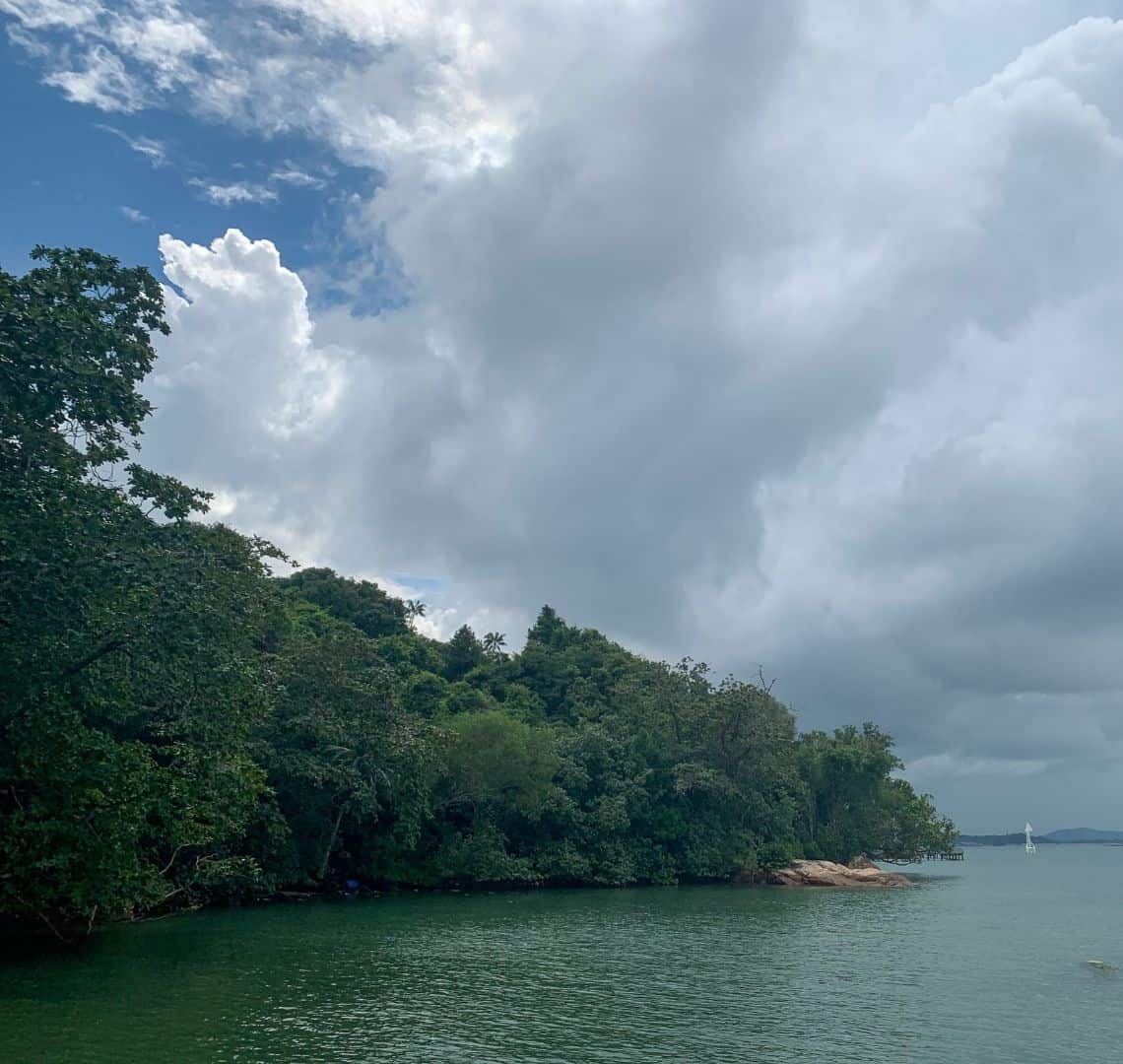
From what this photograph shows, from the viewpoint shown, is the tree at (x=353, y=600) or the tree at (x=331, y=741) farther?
the tree at (x=353, y=600)

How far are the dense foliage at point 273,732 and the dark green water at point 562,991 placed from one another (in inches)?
138

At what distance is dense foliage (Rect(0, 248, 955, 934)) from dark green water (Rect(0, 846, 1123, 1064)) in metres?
3.49

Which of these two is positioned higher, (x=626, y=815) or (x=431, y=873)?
(x=626, y=815)

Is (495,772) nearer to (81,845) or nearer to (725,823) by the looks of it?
(725,823)

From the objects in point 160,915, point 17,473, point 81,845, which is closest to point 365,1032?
point 81,845

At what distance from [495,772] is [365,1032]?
34.1m

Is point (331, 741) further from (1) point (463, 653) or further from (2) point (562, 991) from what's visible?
(1) point (463, 653)

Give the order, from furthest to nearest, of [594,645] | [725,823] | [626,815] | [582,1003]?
1. [594,645]
2. [725,823]
3. [626,815]
4. [582,1003]

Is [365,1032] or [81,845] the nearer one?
[365,1032]

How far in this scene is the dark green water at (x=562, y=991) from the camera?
1834cm

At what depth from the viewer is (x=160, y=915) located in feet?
122

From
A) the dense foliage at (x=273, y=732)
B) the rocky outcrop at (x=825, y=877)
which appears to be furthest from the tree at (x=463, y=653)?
the rocky outcrop at (x=825, y=877)

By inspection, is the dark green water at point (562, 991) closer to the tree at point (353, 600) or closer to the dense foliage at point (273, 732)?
the dense foliage at point (273, 732)

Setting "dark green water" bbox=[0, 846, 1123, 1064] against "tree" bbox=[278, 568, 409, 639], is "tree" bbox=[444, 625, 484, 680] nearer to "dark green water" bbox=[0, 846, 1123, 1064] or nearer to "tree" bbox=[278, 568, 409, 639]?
"tree" bbox=[278, 568, 409, 639]
